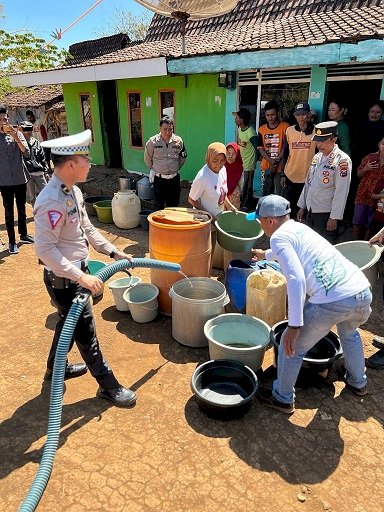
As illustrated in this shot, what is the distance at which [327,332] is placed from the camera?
266 centimetres

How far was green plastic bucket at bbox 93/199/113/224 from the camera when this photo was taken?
25.0ft

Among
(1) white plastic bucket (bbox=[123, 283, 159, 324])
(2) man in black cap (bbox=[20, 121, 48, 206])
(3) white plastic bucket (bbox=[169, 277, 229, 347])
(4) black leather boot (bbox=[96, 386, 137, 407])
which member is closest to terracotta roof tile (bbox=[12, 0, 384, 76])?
(2) man in black cap (bbox=[20, 121, 48, 206])

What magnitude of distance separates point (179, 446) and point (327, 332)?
52.0 inches

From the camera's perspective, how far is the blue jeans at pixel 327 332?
8.36ft

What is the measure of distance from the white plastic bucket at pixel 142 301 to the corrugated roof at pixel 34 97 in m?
17.3

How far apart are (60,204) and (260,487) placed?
2222mm

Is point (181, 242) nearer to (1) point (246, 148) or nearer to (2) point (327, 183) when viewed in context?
(2) point (327, 183)

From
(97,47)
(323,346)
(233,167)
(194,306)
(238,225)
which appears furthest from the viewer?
(97,47)

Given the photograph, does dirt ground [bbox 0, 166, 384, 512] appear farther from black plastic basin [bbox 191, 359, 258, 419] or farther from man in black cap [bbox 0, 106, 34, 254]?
man in black cap [bbox 0, 106, 34, 254]

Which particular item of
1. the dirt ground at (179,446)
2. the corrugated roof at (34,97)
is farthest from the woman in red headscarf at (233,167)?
the corrugated roof at (34,97)

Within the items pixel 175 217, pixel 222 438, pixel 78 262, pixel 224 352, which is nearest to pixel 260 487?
pixel 222 438

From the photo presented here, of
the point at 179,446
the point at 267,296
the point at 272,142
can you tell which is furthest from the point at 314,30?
the point at 179,446

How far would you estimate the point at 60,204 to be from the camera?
2486mm

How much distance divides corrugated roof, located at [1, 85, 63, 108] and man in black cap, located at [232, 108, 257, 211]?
47.9ft
